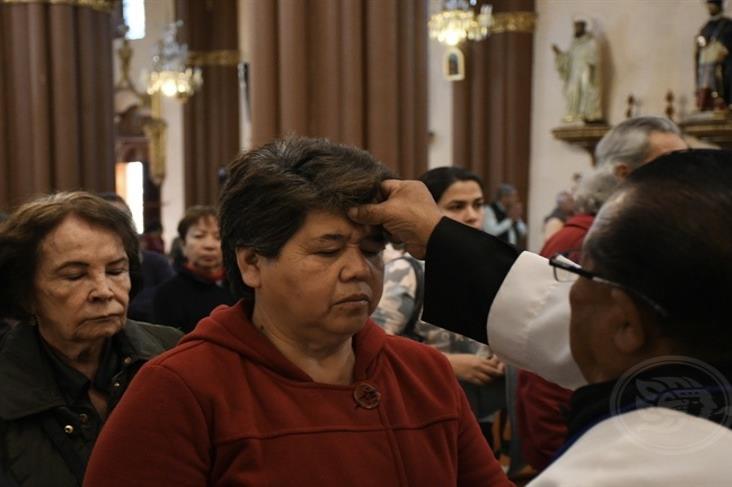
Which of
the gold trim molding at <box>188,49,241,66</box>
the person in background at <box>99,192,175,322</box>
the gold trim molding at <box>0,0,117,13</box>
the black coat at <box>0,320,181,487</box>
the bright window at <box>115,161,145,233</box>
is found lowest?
the bright window at <box>115,161,145,233</box>

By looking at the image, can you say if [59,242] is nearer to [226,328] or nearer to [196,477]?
[226,328]

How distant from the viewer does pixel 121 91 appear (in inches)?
782

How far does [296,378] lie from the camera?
6.78 ft

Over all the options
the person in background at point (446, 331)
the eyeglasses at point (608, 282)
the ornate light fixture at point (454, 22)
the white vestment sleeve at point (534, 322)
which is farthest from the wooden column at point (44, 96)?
the eyeglasses at point (608, 282)

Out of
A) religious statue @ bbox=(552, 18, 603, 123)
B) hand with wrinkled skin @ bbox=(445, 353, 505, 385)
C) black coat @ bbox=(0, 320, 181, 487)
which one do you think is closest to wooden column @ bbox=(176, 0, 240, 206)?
religious statue @ bbox=(552, 18, 603, 123)

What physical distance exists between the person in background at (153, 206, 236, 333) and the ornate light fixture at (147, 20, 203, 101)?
9689 millimetres

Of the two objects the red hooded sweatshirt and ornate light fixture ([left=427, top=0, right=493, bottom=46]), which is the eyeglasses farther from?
ornate light fixture ([left=427, top=0, right=493, bottom=46])

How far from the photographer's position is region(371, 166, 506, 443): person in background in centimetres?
382

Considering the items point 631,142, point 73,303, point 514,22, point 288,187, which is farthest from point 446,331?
point 514,22

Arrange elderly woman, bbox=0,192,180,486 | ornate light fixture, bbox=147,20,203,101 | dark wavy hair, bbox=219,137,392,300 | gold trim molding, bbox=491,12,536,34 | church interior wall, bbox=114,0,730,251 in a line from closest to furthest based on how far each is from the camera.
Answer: dark wavy hair, bbox=219,137,392,300, elderly woman, bbox=0,192,180,486, church interior wall, bbox=114,0,730,251, gold trim molding, bbox=491,12,536,34, ornate light fixture, bbox=147,20,203,101

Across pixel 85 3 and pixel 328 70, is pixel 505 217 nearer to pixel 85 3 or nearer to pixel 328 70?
Result: pixel 85 3

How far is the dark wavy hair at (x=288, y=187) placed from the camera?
206 centimetres

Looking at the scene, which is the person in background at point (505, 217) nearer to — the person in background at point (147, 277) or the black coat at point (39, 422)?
the person in background at point (147, 277)

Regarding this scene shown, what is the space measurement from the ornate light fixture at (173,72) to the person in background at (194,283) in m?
9.69
